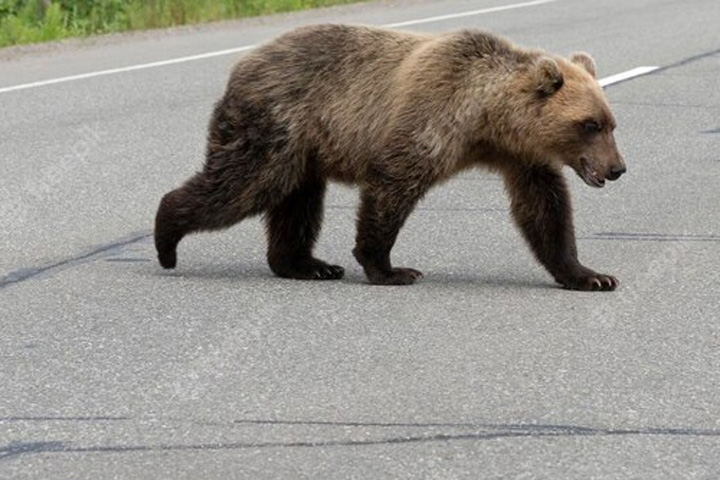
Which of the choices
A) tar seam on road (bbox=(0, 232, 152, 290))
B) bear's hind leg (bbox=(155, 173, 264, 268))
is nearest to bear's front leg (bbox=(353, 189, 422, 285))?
bear's hind leg (bbox=(155, 173, 264, 268))

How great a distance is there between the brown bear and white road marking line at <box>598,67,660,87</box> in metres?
6.61

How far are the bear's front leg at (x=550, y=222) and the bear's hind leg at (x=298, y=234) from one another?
0.85 metres

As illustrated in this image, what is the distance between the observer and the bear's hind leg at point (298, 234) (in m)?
8.67

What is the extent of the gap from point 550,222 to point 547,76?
2.06ft

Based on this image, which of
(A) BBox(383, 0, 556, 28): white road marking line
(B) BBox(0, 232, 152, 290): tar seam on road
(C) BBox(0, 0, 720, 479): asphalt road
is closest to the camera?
(C) BBox(0, 0, 720, 479): asphalt road

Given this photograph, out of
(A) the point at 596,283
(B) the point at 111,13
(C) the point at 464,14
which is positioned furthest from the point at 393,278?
(C) the point at 464,14

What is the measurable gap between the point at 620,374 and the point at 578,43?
445 inches

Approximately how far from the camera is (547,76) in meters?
8.27

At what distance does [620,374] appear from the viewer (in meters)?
6.72

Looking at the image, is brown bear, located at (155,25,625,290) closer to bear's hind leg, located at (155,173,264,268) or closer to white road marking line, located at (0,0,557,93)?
bear's hind leg, located at (155,173,264,268)

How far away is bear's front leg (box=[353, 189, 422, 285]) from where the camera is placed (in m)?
8.23

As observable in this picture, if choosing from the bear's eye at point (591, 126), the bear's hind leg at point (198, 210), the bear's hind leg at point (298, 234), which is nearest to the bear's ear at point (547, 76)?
the bear's eye at point (591, 126)

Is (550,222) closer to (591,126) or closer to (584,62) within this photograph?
(591,126)

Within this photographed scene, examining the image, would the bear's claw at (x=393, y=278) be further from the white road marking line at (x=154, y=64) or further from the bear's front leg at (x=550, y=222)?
the white road marking line at (x=154, y=64)
